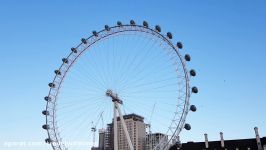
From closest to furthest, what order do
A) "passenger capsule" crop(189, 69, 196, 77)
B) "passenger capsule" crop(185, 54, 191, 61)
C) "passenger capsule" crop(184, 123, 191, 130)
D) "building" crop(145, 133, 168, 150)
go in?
"passenger capsule" crop(184, 123, 191, 130), "passenger capsule" crop(189, 69, 196, 77), "passenger capsule" crop(185, 54, 191, 61), "building" crop(145, 133, 168, 150)

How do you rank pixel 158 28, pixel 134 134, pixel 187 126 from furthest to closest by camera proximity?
pixel 134 134, pixel 158 28, pixel 187 126

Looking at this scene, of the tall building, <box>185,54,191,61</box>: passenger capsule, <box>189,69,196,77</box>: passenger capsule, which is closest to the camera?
<box>189,69,196,77</box>: passenger capsule

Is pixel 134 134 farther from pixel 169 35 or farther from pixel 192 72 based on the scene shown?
pixel 192 72

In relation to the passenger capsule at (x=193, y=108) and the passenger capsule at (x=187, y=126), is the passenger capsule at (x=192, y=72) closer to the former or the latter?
the passenger capsule at (x=193, y=108)

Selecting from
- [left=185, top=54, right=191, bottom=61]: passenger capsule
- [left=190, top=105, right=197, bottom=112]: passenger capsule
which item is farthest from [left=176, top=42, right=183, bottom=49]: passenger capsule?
[left=190, top=105, right=197, bottom=112]: passenger capsule

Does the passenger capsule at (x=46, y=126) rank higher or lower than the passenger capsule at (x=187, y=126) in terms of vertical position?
higher

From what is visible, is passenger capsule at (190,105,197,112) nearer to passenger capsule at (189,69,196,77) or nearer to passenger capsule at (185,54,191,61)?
passenger capsule at (189,69,196,77)

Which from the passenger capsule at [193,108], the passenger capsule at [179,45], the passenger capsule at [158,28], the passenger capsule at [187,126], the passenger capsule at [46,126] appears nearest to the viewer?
the passenger capsule at [187,126]

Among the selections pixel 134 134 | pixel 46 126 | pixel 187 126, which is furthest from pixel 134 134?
pixel 187 126

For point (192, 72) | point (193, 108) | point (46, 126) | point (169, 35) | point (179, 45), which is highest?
point (169, 35)

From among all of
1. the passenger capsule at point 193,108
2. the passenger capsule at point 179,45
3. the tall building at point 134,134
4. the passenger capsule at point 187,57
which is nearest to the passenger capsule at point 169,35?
the passenger capsule at point 179,45

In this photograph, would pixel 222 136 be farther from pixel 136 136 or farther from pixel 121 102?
pixel 136 136

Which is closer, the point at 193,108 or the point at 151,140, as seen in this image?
the point at 193,108

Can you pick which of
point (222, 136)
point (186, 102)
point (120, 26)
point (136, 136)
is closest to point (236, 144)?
point (222, 136)
